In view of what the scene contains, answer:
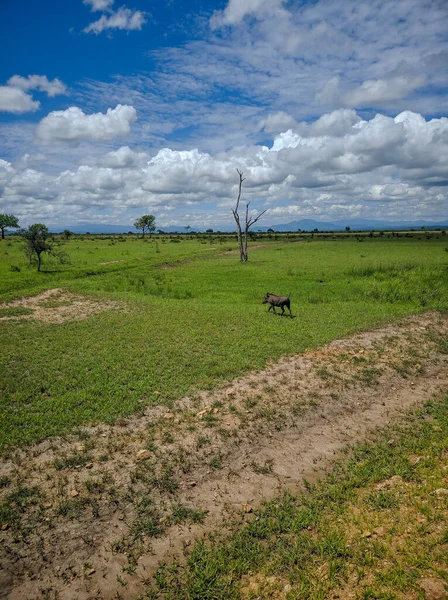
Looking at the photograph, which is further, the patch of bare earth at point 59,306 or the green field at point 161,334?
the patch of bare earth at point 59,306

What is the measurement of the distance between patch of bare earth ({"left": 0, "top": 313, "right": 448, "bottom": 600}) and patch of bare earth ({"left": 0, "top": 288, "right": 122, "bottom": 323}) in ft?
42.1

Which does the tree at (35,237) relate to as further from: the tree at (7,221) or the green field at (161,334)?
the tree at (7,221)

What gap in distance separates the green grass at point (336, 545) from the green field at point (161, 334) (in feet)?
15.8

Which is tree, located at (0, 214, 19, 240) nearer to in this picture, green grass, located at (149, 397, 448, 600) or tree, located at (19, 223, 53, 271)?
tree, located at (19, 223, 53, 271)

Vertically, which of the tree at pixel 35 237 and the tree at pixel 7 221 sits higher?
the tree at pixel 7 221

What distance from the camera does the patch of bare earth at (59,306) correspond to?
65.0 ft

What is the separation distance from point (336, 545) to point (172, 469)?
3.56m

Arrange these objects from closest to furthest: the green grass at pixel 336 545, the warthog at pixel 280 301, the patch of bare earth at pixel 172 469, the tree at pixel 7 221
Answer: the green grass at pixel 336 545 → the patch of bare earth at pixel 172 469 → the warthog at pixel 280 301 → the tree at pixel 7 221

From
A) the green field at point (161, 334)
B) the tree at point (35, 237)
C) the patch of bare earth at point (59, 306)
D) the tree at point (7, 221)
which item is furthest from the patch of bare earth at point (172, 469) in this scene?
the tree at point (7, 221)

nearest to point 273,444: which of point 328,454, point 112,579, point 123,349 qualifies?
point 328,454

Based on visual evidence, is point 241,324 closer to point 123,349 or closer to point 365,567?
point 123,349

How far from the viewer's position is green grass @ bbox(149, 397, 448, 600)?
15.9ft

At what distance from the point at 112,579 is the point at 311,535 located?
329 centimetres

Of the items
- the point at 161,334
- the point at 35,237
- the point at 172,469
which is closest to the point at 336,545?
the point at 172,469
